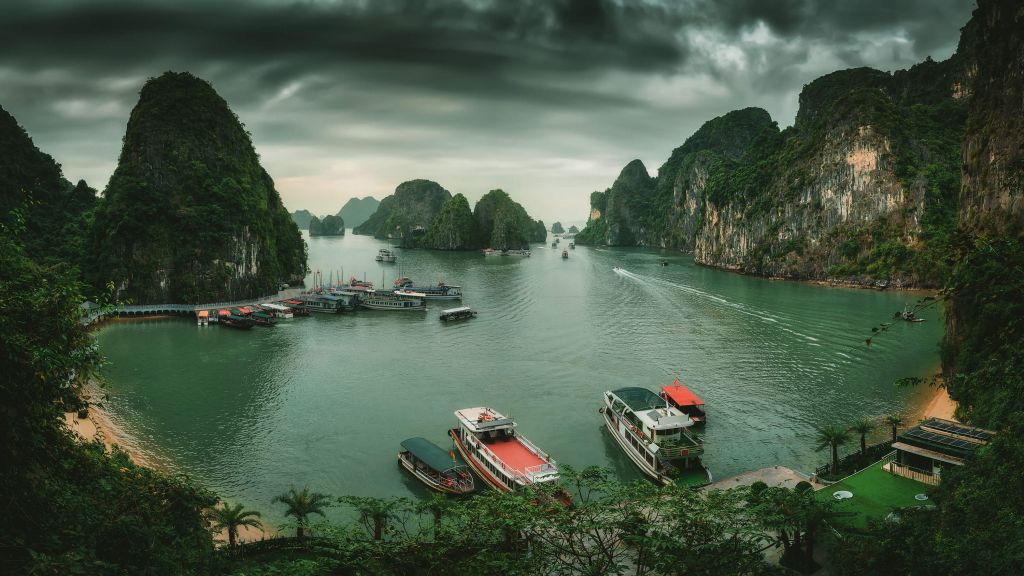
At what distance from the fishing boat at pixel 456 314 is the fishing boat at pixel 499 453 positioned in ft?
121

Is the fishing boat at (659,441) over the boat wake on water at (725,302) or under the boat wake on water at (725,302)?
under

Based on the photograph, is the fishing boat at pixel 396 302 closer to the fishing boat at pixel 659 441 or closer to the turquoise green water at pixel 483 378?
the turquoise green water at pixel 483 378

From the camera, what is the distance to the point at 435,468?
27.1 m

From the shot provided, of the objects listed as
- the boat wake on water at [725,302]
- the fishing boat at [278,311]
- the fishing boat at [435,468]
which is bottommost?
the fishing boat at [435,468]

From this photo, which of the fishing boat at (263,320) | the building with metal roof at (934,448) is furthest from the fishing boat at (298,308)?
the building with metal roof at (934,448)

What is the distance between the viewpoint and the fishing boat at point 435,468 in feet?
88.4

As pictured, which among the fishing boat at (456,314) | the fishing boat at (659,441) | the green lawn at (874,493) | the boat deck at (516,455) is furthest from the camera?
the fishing boat at (456,314)

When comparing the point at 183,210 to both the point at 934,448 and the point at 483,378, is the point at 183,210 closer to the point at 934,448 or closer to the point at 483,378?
the point at 483,378

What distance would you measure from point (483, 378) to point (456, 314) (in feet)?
86.0

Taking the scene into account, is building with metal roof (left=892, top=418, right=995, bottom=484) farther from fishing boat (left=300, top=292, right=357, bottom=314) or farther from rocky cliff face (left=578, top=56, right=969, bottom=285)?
rocky cliff face (left=578, top=56, right=969, bottom=285)

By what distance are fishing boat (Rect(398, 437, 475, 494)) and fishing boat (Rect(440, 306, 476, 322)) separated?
39.7 meters

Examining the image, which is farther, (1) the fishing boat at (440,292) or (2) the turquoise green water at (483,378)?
(1) the fishing boat at (440,292)

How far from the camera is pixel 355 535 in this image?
14.3 metres

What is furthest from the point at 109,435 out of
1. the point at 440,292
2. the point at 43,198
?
the point at 43,198
